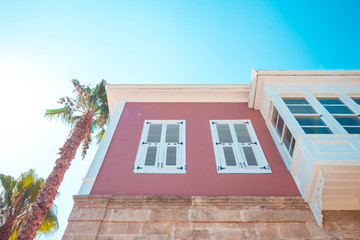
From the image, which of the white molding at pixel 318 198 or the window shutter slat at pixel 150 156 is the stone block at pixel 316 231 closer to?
the white molding at pixel 318 198

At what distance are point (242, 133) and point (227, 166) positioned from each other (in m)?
1.72

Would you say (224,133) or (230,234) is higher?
(224,133)

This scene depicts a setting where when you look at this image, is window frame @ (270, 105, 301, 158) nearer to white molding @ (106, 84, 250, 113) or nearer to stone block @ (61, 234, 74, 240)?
white molding @ (106, 84, 250, 113)

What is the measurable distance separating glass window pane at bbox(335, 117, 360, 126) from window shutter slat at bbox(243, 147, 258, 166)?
238cm

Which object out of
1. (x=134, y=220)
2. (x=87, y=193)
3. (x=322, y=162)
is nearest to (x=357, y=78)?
(x=322, y=162)

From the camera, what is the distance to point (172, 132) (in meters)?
8.02

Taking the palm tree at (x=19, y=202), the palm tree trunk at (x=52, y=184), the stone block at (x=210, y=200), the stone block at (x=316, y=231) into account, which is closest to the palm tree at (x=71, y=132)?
the palm tree trunk at (x=52, y=184)

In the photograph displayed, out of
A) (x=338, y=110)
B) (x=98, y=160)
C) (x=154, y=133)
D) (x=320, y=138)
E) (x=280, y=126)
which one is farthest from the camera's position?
(x=154, y=133)

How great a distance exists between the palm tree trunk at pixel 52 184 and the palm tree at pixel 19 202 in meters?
1.88

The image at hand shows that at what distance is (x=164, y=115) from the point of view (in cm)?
890

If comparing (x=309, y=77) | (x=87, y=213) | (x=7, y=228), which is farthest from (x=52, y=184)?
(x=309, y=77)

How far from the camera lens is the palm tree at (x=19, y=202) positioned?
812cm

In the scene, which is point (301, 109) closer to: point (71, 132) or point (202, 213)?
point (202, 213)

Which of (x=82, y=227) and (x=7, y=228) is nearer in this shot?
(x=82, y=227)
